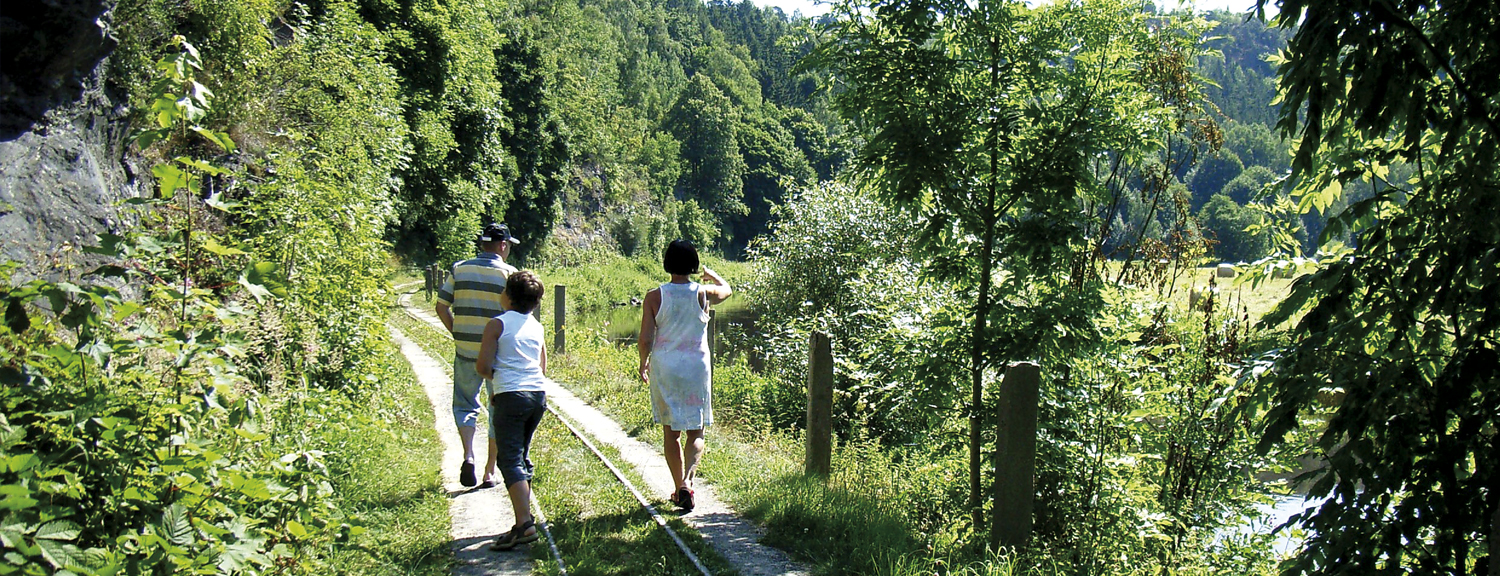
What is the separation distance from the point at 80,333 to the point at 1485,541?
15.6 ft

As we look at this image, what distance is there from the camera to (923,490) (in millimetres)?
6684

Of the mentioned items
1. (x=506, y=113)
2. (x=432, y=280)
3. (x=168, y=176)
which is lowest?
(x=432, y=280)

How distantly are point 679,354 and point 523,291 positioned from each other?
108 centimetres

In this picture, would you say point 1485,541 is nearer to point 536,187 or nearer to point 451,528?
point 451,528

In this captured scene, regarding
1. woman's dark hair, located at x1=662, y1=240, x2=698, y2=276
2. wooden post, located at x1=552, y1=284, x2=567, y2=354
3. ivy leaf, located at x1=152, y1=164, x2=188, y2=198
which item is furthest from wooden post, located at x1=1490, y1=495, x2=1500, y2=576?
wooden post, located at x1=552, y1=284, x2=567, y2=354

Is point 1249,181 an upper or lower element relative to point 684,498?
upper

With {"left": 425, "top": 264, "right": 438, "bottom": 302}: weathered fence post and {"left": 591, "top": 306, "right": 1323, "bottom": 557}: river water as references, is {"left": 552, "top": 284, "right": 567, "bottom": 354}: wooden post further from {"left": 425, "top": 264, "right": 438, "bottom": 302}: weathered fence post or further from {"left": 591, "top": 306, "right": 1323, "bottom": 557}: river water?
{"left": 425, "top": 264, "right": 438, "bottom": 302}: weathered fence post

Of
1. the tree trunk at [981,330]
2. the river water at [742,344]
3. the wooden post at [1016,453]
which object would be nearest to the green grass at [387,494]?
the wooden post at [1016,453]

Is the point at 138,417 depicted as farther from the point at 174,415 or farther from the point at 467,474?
the point at 467,474

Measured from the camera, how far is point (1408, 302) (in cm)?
308

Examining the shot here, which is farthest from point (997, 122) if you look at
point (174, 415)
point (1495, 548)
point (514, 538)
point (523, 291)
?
point (174, 415)

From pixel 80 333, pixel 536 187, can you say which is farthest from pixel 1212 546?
pixel 536 187

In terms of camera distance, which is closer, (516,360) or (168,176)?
(168,176)

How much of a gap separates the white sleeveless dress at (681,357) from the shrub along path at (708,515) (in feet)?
2.13
